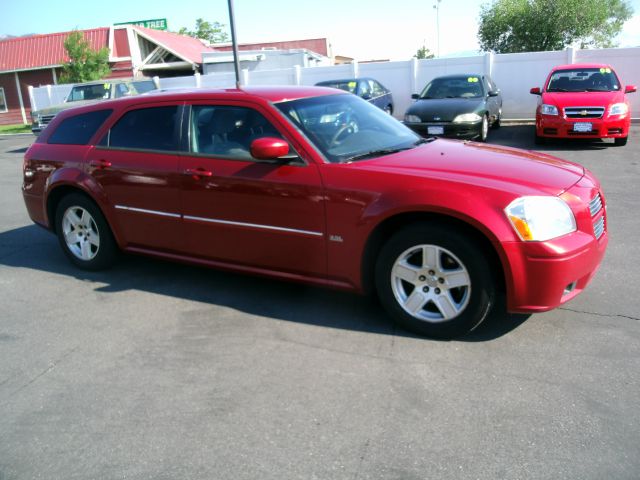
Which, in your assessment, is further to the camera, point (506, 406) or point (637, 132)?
point (637, 132)

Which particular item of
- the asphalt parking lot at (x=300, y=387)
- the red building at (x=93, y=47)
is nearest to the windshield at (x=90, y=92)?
the red building at (x=93, y=47)

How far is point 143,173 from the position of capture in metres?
4.92

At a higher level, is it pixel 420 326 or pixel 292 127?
pixel 292 127

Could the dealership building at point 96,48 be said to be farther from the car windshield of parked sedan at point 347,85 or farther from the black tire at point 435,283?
the black tire at point 435,283

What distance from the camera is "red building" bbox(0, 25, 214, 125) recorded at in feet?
106

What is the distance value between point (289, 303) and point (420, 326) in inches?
45.8

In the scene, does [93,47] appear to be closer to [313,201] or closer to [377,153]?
[377,153]

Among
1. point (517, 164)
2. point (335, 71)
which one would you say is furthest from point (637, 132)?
point (517, 164)

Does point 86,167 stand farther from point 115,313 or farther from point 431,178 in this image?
point 431,178

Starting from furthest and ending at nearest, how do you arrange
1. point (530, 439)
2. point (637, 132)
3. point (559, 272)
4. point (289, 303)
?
point (637, 132) → point (289, 303) → point (559, 272) → point (530, 439)

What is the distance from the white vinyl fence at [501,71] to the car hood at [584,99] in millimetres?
5955

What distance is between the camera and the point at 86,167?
17.5 feet

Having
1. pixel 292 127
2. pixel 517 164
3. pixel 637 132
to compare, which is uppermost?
pixel 292 127

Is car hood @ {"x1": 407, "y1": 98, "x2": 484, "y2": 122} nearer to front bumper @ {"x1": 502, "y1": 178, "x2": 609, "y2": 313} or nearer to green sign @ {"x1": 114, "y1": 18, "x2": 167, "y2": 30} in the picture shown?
front bumper @ {"x1": 502, "y1": 178, "x2": 609, "y2": 313}
